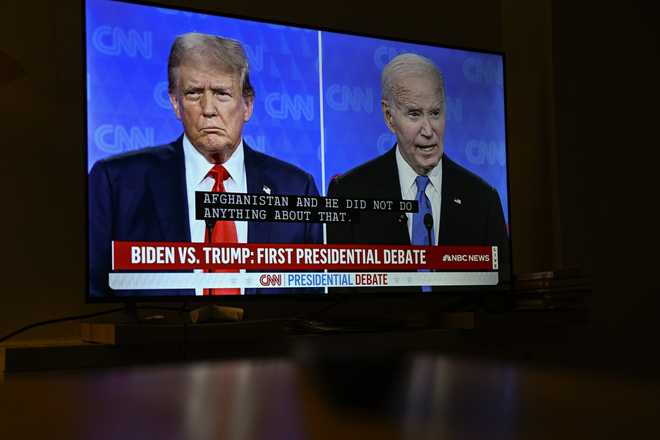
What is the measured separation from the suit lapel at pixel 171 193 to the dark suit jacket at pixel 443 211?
0.36 metres

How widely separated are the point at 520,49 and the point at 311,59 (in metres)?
0.96

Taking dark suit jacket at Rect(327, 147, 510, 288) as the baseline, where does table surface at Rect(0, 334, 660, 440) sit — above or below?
below

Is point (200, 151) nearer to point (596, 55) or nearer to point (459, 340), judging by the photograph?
point (459, 340)

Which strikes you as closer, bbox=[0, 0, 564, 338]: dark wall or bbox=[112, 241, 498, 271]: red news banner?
bbox=[112, 241, 498, 271]: red news banner

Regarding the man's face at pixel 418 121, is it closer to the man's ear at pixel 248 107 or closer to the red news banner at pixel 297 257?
the red news banner at pixel 297 257

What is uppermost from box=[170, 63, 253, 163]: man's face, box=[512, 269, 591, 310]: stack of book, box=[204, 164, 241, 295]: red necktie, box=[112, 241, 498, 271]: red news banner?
box=[170, 63, 253, 163]: man's face

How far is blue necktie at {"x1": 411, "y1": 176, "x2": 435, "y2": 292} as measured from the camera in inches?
69.6

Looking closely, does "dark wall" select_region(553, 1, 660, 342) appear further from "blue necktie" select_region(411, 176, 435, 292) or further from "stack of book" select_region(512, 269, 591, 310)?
"blue necktie" select_region(411, 176, 435, 292)

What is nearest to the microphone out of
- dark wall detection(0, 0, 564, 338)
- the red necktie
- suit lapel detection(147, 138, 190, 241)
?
the red necktie

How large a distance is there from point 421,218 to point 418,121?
0.86ft

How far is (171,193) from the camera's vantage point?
154 cm

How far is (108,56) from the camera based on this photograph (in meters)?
1.52

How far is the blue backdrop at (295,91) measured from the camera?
1.52 metres

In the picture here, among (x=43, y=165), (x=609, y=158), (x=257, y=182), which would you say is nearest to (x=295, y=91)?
(x=257, y=182)
